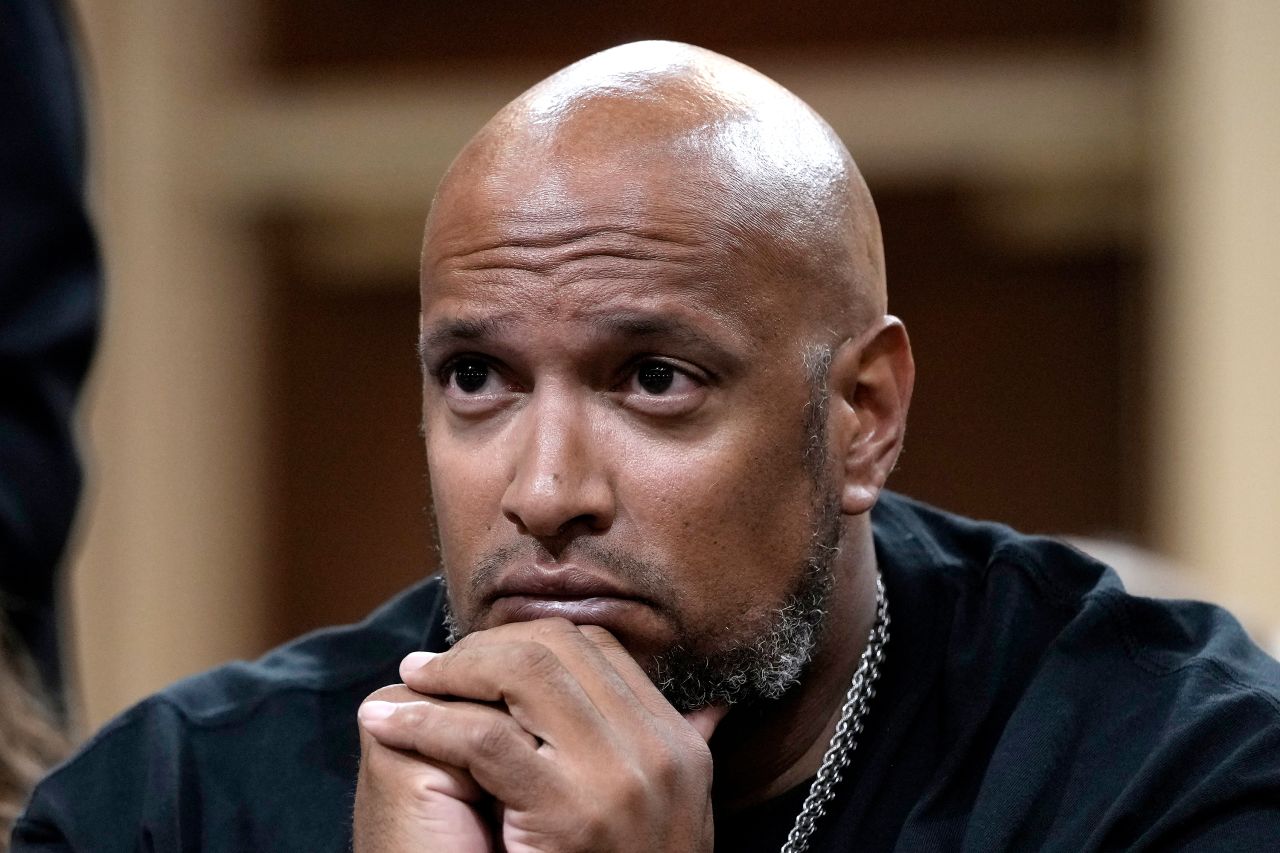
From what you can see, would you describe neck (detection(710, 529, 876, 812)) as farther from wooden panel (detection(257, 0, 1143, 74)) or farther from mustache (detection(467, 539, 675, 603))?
wooden panel (detection(257, 0, 1143, 74))

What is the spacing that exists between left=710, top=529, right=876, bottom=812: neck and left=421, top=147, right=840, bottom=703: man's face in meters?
0.14

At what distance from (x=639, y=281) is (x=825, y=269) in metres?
0.24

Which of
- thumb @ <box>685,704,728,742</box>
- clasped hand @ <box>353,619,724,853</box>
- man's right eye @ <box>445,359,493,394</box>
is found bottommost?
thumb @ <box>685,704,728,742</box>

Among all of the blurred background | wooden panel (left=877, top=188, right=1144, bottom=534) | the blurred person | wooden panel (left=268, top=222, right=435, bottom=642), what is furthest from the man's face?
wooden panel (left=268, top=222, right=435, bottom=642)

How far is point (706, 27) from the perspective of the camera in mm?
5945

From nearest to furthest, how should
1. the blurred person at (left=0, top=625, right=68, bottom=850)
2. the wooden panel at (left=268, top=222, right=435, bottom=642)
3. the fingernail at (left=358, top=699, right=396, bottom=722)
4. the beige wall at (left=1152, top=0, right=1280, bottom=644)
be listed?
the fingernail at (left=358, top=699, right=396, bottom=722) → the blurred person at (left=0, top=625, right=68, bottom=850) → the beige wall at (left=1152, top=0, right=1280, bottom=644) → the wooden panel at (left=268, top=222, right=435, bottom=642)

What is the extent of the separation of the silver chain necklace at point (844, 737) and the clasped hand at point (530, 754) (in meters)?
0.24

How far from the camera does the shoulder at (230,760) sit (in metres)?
2.01

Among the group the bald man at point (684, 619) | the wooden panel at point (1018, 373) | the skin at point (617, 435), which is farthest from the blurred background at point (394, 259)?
the skin at point (617, 435)

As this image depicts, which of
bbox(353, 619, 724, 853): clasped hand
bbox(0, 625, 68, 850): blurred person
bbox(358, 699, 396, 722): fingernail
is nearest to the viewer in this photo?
bbox(353, 619, 724, 853): clasped hand

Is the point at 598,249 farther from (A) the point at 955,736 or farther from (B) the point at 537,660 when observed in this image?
(A) the point at 955,736

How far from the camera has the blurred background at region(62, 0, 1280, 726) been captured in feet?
19.0

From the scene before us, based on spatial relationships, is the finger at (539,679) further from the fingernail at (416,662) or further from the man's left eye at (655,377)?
the man's left eye at (655,377)

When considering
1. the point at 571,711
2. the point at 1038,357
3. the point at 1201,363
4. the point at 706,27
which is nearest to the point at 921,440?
the point at 1038,357
